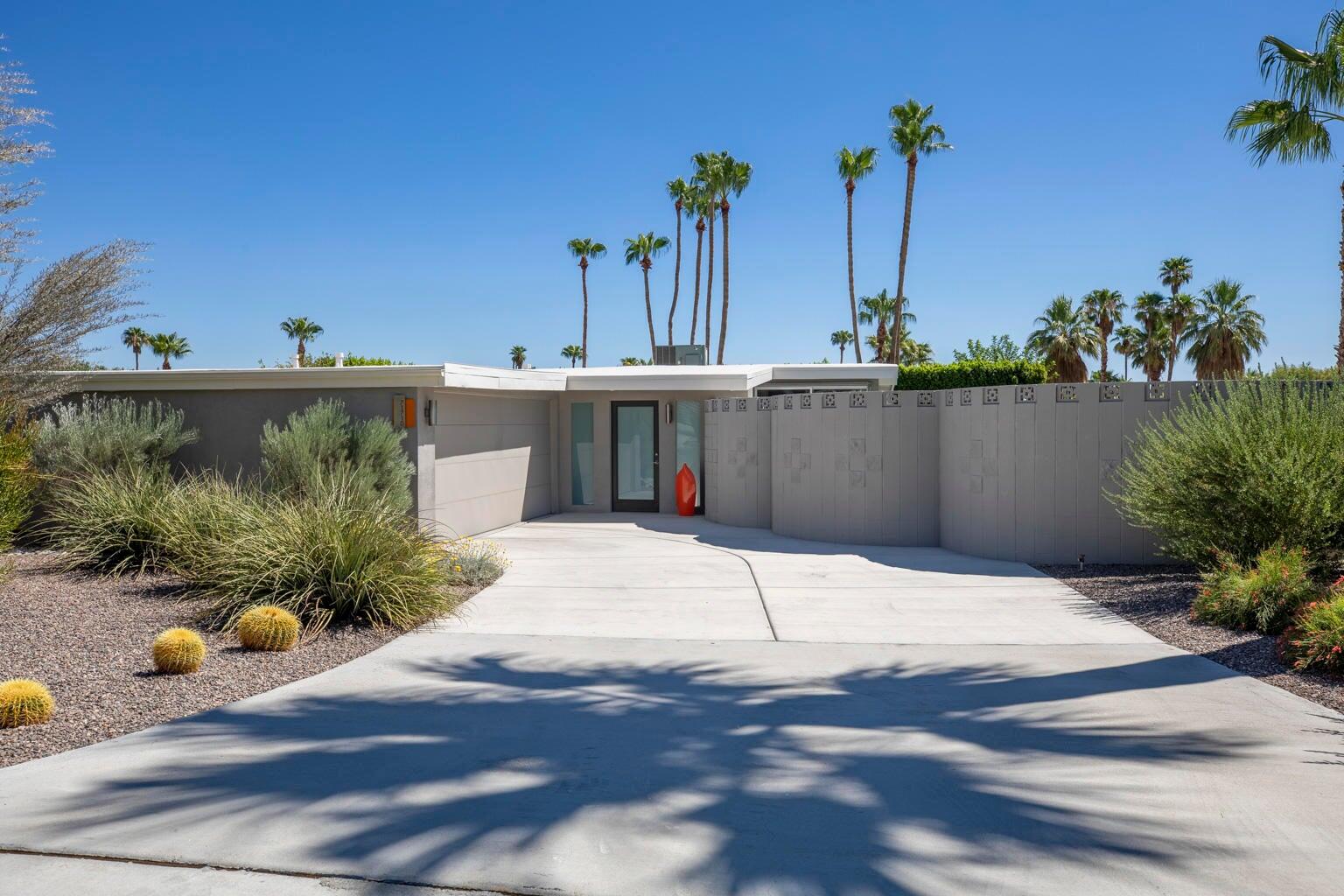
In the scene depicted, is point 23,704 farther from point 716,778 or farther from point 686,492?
point 686,492

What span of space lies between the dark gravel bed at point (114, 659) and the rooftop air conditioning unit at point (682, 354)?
50.5ft

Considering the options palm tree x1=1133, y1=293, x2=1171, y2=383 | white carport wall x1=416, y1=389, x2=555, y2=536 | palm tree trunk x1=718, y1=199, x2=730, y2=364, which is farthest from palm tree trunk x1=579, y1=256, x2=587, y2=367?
white carport wall x1=416, y1=389, x2=555, y2=536

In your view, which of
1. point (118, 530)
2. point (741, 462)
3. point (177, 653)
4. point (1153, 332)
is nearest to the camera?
point (177, 653)

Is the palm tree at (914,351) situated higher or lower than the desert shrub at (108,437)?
higher

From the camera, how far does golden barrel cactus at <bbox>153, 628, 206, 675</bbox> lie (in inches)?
248

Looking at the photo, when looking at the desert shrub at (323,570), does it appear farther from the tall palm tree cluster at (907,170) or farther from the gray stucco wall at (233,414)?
the tall palm tree cluster at (907,170)

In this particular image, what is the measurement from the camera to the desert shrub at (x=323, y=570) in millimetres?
7844

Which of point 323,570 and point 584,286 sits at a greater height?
point 584,286

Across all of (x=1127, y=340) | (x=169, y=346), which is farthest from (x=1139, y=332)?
(x=169, y=346)

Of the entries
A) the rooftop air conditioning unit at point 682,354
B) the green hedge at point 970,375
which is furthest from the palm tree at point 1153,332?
the rooftop air conditioning unit at point 682,354

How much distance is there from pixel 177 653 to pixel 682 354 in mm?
17880

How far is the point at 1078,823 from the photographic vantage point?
12.8 feet

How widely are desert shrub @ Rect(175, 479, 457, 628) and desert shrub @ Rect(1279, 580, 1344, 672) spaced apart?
22.8 feet

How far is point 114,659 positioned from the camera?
6.72 meters
